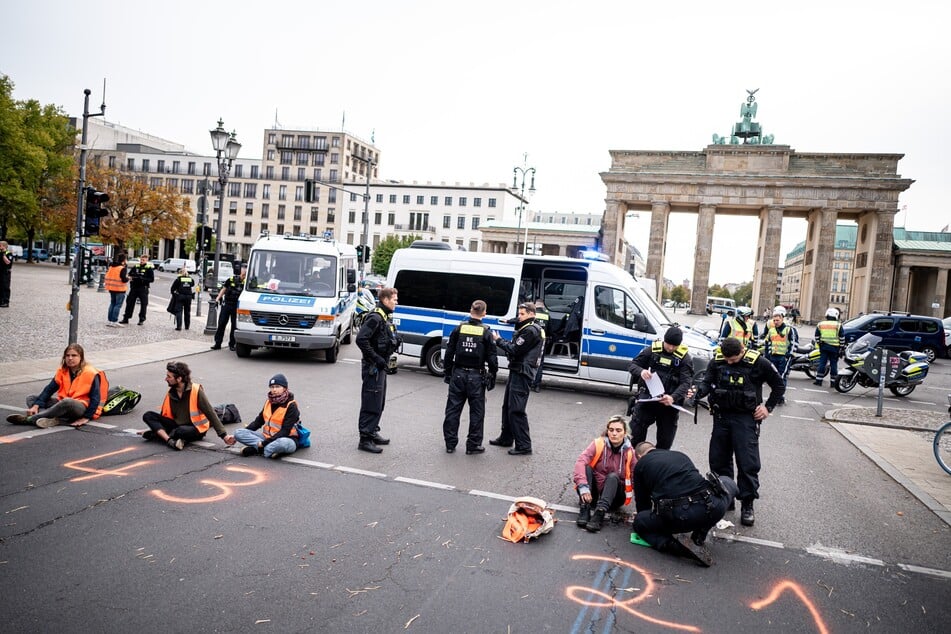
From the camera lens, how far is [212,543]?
487cm

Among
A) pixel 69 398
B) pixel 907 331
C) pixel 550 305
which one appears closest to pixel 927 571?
pixel 69 398

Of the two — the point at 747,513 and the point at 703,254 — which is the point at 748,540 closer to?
the point at 747,513

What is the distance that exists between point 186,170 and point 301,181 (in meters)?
17.3

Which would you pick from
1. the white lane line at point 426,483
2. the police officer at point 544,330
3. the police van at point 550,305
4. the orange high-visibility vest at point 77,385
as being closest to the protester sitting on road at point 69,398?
the orange high-visibility vest at point 77,385

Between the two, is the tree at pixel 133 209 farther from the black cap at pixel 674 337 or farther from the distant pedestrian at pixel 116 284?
the black cap at pixel 674 337

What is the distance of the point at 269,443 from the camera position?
23.8 feet

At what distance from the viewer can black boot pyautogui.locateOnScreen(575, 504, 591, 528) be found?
18.9 feet

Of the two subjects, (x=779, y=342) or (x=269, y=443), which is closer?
(x=269, y=443)

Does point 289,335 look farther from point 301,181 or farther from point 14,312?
point 301,181

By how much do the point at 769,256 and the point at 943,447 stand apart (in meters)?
51.9

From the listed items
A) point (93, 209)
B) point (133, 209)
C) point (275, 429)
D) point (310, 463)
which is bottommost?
point (310, 463)

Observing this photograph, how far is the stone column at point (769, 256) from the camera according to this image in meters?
55.9

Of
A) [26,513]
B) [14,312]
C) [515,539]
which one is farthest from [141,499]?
[14,312]

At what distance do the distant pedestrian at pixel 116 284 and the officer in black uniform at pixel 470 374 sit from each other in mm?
13234
